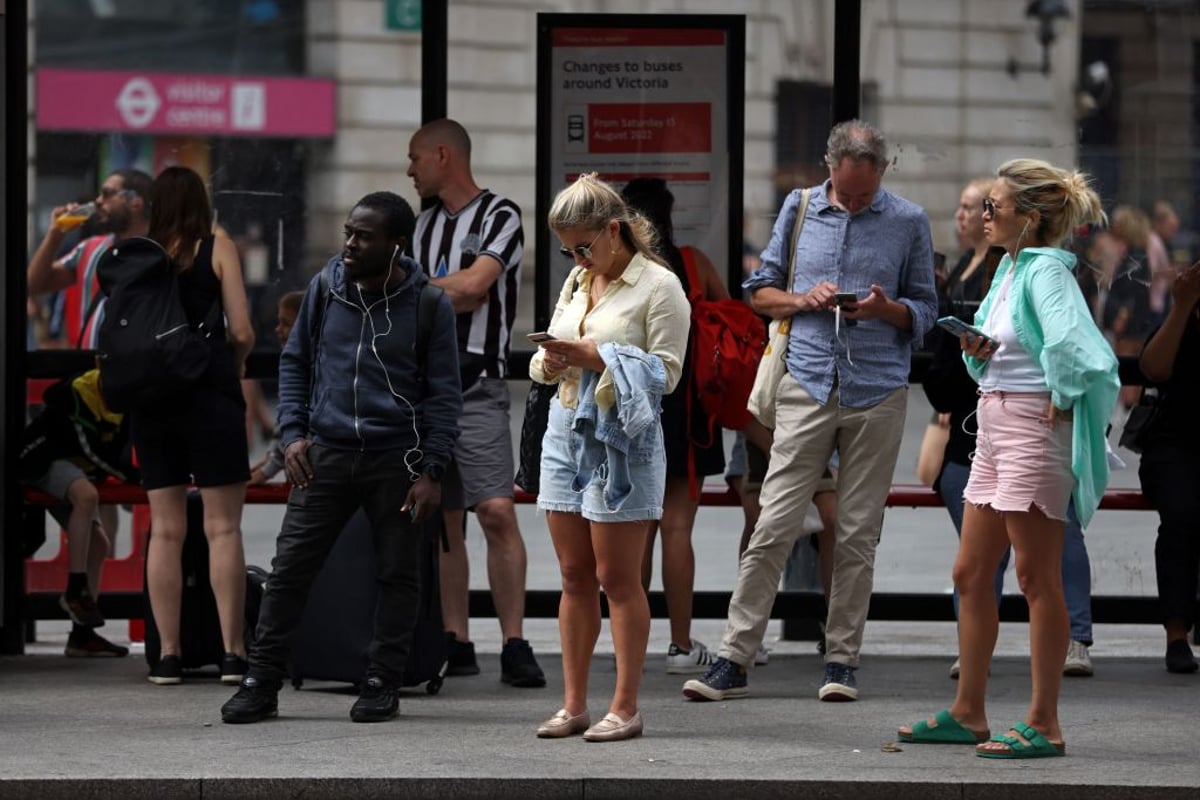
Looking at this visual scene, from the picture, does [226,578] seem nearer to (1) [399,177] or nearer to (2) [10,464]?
(2) [10,464]

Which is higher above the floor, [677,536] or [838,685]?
[677,536]

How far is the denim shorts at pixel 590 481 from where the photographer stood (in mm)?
6484

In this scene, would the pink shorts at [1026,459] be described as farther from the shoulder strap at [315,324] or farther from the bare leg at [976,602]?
the shoulder strap at [315,324]

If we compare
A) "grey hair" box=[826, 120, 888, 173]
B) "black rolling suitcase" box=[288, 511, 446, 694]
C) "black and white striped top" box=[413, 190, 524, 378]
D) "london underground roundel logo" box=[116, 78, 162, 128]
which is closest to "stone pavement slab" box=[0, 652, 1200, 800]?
"black rolling suitcase" box=[288, 511, 446, 694]

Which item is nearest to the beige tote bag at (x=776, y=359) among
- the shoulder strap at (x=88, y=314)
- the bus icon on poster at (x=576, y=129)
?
the bus icon on poster at (x=576, y=129)

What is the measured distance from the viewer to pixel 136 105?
9.70 metres

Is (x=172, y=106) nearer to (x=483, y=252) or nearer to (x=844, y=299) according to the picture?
(x=483, y=252)

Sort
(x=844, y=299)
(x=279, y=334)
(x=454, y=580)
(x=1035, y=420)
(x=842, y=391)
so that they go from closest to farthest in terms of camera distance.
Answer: (x=1035, y=420) → (x=844, y=299) → (x=842, y=391) → (x=454, y=580) → (x=279, y=334)

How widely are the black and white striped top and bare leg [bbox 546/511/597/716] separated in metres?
1.29

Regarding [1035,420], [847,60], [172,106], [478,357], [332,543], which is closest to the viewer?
[1035,420]

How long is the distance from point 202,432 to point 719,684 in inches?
74.1

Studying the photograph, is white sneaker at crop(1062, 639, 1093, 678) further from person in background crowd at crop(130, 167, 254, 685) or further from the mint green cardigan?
person in background crowd at crop(130, 167, 254, 685)

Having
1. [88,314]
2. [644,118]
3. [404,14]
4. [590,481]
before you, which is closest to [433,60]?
[404,14]

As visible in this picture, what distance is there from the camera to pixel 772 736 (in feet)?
22.1
